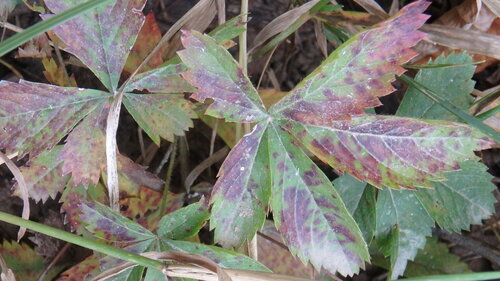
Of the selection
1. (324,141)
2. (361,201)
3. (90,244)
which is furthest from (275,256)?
(90,244)

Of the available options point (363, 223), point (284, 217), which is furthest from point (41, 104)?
point (363, 223)

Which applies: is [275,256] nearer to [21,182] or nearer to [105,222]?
[105,222]

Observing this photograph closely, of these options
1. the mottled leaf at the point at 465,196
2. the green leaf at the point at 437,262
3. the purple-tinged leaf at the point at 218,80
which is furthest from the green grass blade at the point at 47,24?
the green leaf at the point at 437,262

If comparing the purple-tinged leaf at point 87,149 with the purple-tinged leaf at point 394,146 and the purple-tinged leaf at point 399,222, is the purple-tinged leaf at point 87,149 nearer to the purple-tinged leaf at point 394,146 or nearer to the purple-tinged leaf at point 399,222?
the purple-tinged leaf at point 394,146

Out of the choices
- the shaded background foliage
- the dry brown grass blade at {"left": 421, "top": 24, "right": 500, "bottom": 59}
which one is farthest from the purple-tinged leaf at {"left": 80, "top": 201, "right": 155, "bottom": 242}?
the dry brown grass blade at {"left": 421, "top": 24, "right": 500, "bottom": 59}

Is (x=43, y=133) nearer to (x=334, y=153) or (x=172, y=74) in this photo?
(x=172, y=74)

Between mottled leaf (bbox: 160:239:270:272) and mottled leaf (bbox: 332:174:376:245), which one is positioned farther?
mottled leaf (bbox: 332:174:376:245)

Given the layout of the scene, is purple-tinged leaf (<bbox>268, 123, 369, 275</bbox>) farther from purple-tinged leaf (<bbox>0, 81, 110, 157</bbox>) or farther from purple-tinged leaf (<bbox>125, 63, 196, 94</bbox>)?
purple-tinged leaf (<bbox>0, 81, 110, 157</bbox>)
